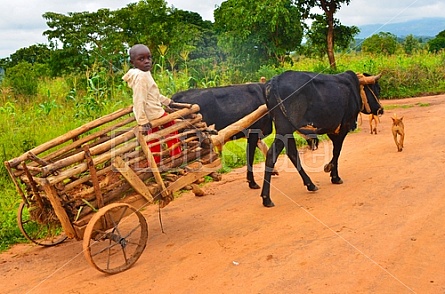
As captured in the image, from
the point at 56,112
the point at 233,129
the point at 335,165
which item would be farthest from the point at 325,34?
the point at 233,129

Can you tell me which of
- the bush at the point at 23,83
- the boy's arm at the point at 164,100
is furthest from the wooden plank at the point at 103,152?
the bush at the point at 23,83

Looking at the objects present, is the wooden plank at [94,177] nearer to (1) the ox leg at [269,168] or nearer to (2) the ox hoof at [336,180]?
(1) the ox leg at [269,168]

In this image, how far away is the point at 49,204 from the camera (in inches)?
175

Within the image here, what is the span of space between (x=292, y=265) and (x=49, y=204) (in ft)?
7.52

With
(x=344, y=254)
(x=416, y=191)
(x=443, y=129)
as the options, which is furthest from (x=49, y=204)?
(x=443, y=129)

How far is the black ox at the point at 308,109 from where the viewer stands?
620cm

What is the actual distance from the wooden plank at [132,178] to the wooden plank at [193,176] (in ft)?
0.88

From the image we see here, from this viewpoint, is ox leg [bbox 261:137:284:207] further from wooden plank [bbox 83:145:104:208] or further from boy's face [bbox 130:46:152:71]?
wooden plank [bbox 83:145:104:208]

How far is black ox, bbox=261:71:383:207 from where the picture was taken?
20.4ft

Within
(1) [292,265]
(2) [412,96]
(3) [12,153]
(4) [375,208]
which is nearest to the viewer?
(1) [292,265]

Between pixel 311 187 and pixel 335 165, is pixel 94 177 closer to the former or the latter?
pixel 311 187

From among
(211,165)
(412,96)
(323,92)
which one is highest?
(323,92)

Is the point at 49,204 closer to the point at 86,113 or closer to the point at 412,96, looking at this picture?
the point at 86,113

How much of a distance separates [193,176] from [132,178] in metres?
0.75
